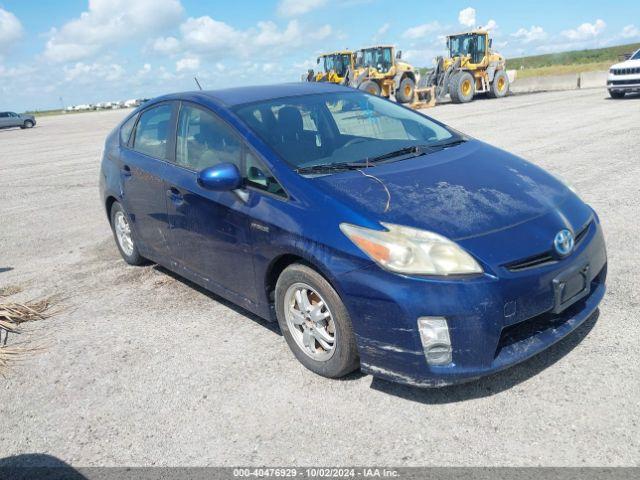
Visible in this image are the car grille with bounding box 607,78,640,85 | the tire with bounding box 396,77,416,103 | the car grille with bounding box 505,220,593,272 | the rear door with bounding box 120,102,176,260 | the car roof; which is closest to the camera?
the car grille with bounding box 505,220,593,272

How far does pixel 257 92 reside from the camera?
4.41m

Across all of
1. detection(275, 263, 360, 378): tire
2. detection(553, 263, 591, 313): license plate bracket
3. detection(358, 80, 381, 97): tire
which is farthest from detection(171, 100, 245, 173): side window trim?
detection(358, 80, 381, 97): tire

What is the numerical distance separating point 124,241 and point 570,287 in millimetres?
4193

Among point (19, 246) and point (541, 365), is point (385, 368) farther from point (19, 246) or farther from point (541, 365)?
point (19, 246)

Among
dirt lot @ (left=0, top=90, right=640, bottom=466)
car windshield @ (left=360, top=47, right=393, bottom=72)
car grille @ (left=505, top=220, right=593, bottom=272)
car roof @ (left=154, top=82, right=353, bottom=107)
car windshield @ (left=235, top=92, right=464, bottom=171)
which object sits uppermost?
car windshield @ (left=360, top=47, right=393, bottom=72)

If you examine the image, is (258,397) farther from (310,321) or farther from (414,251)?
(414,251)

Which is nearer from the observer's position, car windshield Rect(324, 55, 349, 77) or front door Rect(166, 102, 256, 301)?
front door Rect(166, 102, 256, 301)

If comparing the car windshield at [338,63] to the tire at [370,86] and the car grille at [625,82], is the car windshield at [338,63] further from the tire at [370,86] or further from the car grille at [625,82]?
the car grille at [625,82]

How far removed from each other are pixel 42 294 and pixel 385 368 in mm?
3620

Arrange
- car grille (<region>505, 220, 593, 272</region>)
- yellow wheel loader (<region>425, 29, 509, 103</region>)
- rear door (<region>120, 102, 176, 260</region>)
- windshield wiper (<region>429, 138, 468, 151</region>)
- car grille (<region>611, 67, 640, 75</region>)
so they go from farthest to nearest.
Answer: yellow wheel loader (<region>425, 29, 509, 103</region>), car grille (<region>611, 67, 640, 75</region>), rear door (<region>120, 102, 176, 260</region>), windshield wiper (<region>429, 138, 468, 151</region>), car grille (<region>505, 220, 593, 272</region>)

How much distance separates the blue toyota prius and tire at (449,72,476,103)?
69.1 feet

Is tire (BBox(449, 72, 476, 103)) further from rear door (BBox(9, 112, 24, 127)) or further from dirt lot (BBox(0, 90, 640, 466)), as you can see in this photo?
rear door (BBox(9, 112, 24, 127))

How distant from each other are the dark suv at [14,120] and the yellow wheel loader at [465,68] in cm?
3008

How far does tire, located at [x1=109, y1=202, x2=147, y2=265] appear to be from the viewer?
18.1 ft
